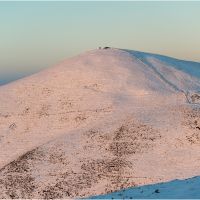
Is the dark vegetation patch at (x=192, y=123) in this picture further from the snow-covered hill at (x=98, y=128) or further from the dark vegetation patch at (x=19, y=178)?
the dark vegetation patch at (x=19, y=178)

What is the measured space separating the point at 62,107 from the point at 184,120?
63.4 ft

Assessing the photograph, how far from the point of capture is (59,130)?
62.1 meters

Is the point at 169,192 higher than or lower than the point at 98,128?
lower

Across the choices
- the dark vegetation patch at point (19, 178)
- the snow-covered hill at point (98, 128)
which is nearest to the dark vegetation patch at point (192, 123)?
the snow-covered hill at point (98, 128)

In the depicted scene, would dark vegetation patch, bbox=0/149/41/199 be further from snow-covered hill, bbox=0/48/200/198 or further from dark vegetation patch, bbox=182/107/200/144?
dark vegetation patch, bbox=182/107/200/144

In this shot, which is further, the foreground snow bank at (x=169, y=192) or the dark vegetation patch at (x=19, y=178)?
the dark vegetation patch at (x=19, y=178)

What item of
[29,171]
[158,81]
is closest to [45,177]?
[29,171]

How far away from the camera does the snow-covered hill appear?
4644 cm

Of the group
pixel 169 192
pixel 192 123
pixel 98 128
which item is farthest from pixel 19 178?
pixel 169 192

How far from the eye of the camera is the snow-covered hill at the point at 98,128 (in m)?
46.4

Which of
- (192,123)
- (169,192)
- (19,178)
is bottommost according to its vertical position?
(19,178)

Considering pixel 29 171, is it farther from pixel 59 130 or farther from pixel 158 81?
pixel 158 81

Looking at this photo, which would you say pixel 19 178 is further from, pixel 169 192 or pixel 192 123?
pixel 169 192

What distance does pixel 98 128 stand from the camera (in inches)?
2323
